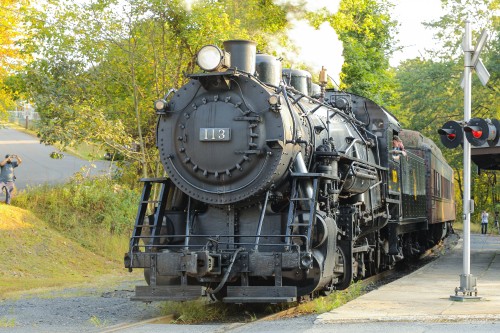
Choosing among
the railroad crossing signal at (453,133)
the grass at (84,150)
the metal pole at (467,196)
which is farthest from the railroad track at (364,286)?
the grass at (84,150)

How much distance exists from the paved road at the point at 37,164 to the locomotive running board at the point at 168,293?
1195 centimetres

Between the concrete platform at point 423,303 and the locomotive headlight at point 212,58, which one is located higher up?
the locomotive headlight at point 212,58

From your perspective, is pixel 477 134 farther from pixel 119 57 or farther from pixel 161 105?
pixel 119 57

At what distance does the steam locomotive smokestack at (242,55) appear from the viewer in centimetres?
1067

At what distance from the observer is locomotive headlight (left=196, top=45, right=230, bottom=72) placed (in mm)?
10062

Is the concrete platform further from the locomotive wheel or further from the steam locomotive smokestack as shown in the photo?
the steam locomotive smokestack

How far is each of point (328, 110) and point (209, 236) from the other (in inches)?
127

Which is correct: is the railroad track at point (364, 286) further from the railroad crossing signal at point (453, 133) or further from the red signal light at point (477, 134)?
the red signal light at point (477, 134)

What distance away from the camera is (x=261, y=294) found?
30.9 ft

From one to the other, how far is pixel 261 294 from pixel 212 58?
3.18m

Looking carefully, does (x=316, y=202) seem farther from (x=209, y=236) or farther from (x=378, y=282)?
(x=378, y=282)

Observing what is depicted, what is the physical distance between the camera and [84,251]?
61.9ft

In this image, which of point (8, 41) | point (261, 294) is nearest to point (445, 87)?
point (8, 41)

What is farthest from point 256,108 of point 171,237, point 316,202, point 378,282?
point 378,282
